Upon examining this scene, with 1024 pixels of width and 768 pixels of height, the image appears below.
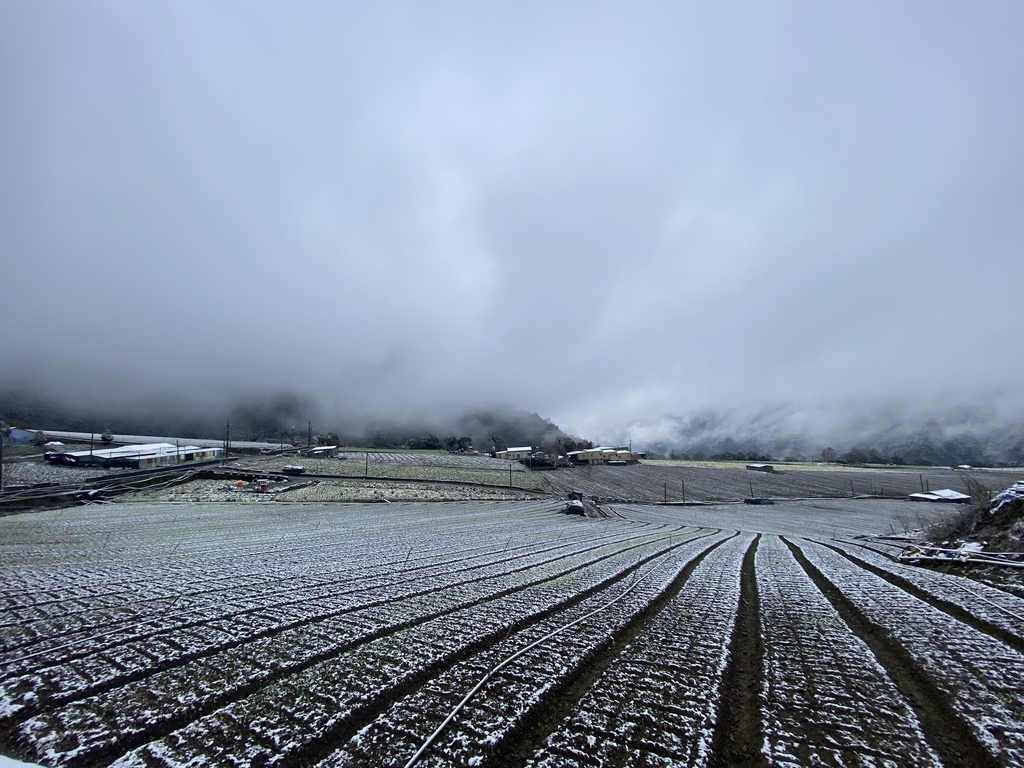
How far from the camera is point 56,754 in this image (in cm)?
478

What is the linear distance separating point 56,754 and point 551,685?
5.93m

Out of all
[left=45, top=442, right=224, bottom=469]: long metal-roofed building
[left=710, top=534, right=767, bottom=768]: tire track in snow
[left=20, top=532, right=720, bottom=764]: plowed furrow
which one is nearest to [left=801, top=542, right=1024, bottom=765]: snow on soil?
[left=710, top=534, right=767, bottom=768]: tire track in snow

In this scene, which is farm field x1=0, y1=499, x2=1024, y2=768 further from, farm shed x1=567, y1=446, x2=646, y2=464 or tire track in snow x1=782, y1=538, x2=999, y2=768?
farm shed x1=567, y1=446, x2=646, y2=464

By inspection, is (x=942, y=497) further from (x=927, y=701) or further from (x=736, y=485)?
(x=927, y=701)

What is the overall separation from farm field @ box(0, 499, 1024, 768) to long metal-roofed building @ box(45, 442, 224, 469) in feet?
220

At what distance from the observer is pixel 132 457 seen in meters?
68.1

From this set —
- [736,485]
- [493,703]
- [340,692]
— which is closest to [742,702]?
[493,703]

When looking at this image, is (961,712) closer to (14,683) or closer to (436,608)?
(436,608)

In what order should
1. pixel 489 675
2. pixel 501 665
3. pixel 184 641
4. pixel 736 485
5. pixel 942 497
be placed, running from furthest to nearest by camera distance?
pixel 736 485 < pixel 942 497 < pixel 184 641 < pixel 501 665 < pixel 489 675

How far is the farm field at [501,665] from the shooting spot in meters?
5.04

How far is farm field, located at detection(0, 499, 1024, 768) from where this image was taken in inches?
199

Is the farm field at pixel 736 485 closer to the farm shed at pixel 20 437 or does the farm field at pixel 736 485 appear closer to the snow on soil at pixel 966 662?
the snow on soil at pixel 966 662

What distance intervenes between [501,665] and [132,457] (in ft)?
282

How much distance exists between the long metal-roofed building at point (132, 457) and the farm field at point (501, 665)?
66978 mm
